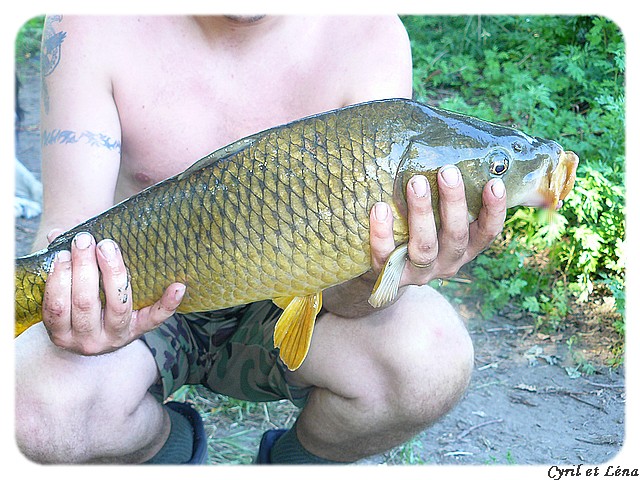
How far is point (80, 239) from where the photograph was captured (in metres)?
1.47

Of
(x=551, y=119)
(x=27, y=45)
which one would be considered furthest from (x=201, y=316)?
(x=27, y=45)

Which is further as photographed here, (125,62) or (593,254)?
(593,254)

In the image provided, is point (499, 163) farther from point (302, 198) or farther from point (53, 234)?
point (53, 234)

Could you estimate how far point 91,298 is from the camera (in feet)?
4.89

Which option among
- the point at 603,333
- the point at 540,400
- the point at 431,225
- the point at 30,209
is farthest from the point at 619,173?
the point at 30,209

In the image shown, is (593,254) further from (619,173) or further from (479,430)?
(479,430)

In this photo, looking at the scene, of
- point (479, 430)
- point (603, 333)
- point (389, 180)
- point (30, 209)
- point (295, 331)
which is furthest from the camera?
point (30, 209)

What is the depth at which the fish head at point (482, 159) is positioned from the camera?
1399mm

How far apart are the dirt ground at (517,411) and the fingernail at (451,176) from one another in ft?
3.39

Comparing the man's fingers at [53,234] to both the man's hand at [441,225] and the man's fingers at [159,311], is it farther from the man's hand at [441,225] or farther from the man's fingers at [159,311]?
the man's hand at [441,225]

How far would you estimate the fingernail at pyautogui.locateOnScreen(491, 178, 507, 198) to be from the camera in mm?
1402

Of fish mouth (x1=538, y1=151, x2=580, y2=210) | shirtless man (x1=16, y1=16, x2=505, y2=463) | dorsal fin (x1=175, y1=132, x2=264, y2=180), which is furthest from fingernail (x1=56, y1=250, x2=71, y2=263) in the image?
fish mouth (x1=538, y1=151, x2=580, y2=210)

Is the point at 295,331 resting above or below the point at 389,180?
below

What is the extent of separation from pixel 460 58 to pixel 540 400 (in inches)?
83.0
